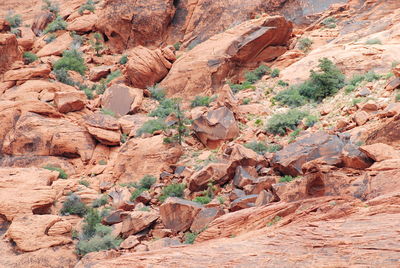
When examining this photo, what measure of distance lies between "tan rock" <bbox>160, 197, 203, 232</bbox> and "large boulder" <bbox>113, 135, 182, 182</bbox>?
434 centimetres

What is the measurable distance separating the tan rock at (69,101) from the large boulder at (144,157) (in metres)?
3.88

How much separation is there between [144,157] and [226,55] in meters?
8.71

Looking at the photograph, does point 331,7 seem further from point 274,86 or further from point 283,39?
point 274,86

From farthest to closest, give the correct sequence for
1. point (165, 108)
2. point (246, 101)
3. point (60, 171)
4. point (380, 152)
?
1. point (165, 108)
2. point (246, 101)
3. point (60, 171)
4. point (380, 152)

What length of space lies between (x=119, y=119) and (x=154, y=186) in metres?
6.80

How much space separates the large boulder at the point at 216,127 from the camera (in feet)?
62.4

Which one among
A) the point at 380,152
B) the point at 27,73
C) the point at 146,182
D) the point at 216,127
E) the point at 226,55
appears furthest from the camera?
the point at 226,55

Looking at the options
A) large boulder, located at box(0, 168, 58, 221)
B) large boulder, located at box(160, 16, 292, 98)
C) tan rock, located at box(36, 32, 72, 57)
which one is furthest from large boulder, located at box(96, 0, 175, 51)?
large boulder, located at box(0, 168, 58, 221)

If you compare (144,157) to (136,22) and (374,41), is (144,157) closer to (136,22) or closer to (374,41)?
(374,41)

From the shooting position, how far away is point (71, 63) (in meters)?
28.6

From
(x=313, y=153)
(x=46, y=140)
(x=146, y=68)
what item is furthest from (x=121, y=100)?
(x=313, y=153)

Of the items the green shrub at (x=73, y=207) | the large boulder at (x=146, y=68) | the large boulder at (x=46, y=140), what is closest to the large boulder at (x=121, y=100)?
the large boulder at (x=146, y=68)

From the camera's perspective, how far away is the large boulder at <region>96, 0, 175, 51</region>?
31.4m

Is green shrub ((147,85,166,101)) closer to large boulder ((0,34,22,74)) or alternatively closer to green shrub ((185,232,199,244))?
large boulder ((0,34,22,74))
